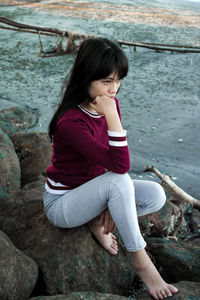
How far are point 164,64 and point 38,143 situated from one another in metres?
4.46

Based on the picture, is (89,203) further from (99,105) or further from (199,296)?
(199,296)

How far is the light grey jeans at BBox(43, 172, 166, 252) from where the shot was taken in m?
1.86

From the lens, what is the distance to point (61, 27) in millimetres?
8617

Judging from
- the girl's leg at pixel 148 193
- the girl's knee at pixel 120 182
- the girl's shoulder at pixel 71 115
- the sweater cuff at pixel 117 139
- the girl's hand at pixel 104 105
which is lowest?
the girl's leg at pixel 148 193

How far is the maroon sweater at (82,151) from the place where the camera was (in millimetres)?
1876

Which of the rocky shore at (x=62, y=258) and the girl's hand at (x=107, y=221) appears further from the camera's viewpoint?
the girl's hand at (x=107, y=221)

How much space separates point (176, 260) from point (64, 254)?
741mm

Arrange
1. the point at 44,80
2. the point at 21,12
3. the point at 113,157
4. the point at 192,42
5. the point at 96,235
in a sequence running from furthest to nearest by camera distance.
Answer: the point at 21,12
the point at 192,42
the point at 44,80
the point at 96,235
the point at 113,157

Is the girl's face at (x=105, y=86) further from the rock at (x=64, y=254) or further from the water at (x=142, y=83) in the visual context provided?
the water at (x=142, y=83)

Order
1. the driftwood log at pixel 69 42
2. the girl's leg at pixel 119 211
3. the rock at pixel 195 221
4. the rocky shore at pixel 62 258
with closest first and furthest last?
the rocky shore at pixel 62 258 < the girl's leg at pixel 119 211 < the rock at pixel 195 221 < the driftwood log at pixel 69 42

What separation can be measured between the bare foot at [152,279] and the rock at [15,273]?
1.90 ft

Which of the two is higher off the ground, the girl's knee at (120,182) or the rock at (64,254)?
the girl's knee at (120,182)

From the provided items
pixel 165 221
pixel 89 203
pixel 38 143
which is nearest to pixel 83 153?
pixel 89 203

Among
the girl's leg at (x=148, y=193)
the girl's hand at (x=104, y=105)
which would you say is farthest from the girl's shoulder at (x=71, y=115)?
the girl's leg at (x=148, y=193)
